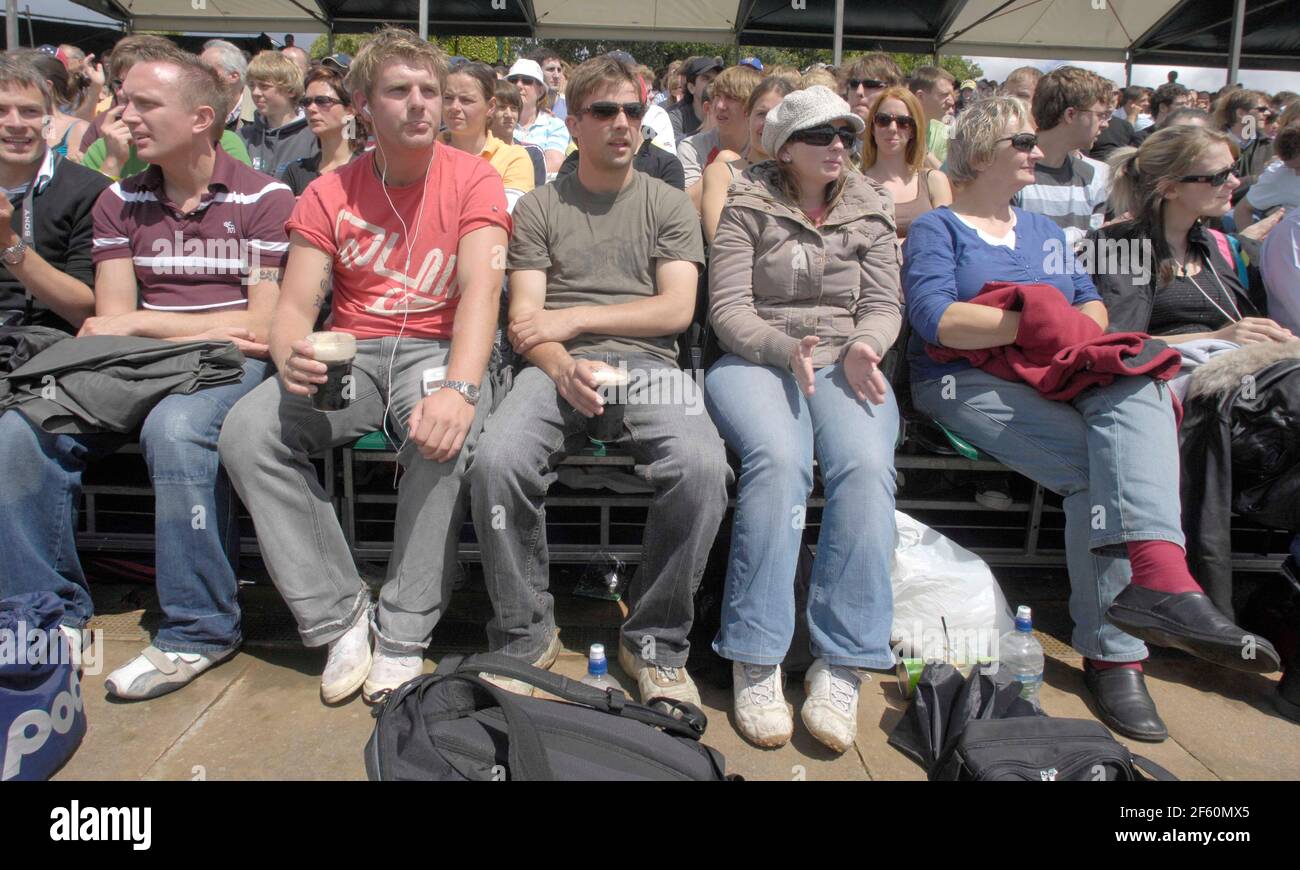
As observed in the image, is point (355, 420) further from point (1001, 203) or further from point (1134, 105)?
point (1134, 105)

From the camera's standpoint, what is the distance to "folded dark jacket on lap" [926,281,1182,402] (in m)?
2.92

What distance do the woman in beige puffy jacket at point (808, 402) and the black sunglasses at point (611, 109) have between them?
0.46 m

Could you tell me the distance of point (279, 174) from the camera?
4.95m

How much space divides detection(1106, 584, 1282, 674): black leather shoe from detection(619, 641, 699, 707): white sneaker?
135 cm

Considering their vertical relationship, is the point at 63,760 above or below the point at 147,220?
below

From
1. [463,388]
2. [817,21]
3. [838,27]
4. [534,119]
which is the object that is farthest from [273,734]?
[817,21]

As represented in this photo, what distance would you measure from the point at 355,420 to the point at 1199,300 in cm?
344

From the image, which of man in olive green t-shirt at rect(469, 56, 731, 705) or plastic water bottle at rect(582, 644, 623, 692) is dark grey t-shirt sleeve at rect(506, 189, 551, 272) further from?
plastic water bottle at rect(582, 644, 623, 692)

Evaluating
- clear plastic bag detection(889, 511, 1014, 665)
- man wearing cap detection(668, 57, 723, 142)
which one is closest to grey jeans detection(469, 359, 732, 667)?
clear plastic bag detection(889, 511, 1014, 665)

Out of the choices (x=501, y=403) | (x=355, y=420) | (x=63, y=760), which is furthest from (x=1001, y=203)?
(x=63, y=760)

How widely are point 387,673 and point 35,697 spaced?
928 millimetres
